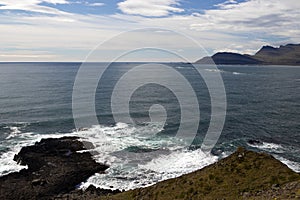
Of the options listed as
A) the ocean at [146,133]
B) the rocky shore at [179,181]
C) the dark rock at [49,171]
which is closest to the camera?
the rocky shore at [179,181]

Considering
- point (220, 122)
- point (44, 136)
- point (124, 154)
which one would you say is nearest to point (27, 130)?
point (44, 136)

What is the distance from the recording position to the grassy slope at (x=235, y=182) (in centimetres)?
3033

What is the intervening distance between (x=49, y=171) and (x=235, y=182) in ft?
101

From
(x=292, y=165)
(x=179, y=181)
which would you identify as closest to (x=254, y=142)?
(x=292, y=165)

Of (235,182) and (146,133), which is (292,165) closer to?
(235,182)

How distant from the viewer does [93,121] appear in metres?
82.4

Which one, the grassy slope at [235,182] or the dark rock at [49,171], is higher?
the grassy slope at [235,182]

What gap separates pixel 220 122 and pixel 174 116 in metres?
13.4

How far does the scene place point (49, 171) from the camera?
49.9m

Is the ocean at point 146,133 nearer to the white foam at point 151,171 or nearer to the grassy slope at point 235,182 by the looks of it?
the white foam at point 151,171

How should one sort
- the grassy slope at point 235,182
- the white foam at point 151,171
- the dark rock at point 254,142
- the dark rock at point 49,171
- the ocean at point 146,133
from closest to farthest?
the grassy slope at point 235,182
the dark rock at point 49,171
the white foam at point 151,171
the ocean at point 146,133
the dark rock at point 254,142

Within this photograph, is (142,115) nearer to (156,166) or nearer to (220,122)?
(220,122)

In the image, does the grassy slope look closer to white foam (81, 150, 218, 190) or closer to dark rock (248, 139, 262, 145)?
white foam (81, 150, 218, 190)

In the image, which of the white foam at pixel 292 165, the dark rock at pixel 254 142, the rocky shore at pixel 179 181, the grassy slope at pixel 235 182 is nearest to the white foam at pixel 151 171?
the rocky shore at pixel 179 181
